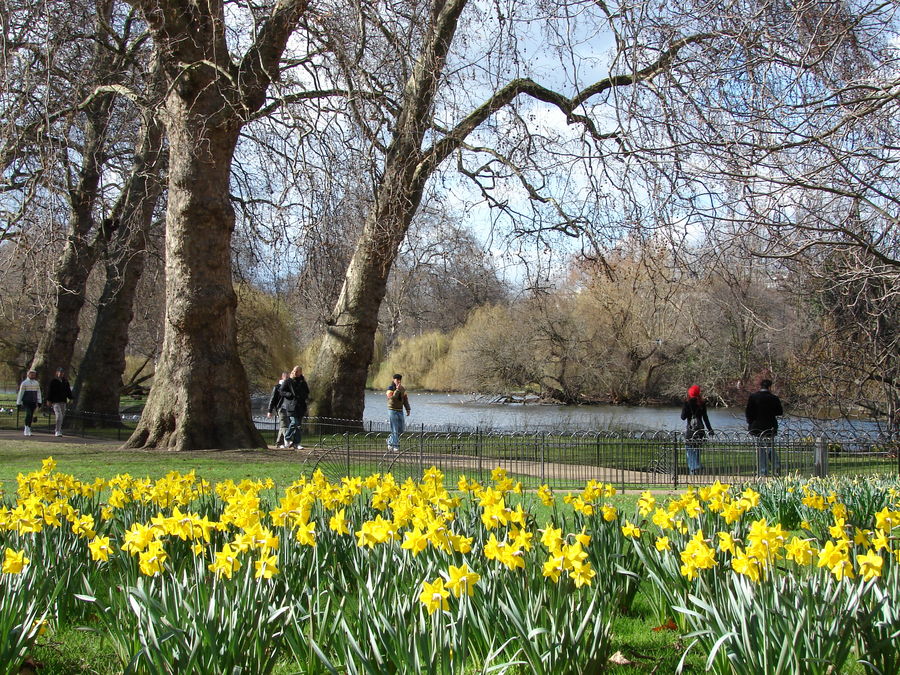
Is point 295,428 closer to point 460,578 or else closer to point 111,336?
point 111,336

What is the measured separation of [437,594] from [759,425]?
38.7ft

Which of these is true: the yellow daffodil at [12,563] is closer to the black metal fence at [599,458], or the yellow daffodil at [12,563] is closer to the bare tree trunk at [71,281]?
the black metal fence at [599,458]

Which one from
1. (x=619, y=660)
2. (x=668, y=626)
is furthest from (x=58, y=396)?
(x=619, y=660)

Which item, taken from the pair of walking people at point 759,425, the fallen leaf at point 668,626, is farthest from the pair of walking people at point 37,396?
the fallen leaf at point 668,626

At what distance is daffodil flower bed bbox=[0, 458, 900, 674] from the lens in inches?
113

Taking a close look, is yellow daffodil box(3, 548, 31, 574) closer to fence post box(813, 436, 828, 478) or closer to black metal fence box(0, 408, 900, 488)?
black metal fence box(0, 408, 900, 488)

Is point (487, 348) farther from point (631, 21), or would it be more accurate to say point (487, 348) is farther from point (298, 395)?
point (631, 21)

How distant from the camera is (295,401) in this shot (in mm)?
15398

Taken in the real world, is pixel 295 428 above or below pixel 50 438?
above

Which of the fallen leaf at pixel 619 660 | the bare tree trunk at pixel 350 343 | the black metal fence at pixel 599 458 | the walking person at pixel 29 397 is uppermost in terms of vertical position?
the bare tree trunk at pixel 350 343

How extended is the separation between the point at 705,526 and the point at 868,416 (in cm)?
1284

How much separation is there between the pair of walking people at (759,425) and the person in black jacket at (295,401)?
6774 millimetres

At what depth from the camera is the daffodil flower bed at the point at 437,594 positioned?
287 cm

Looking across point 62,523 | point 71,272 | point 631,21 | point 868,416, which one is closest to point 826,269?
point 868,416
